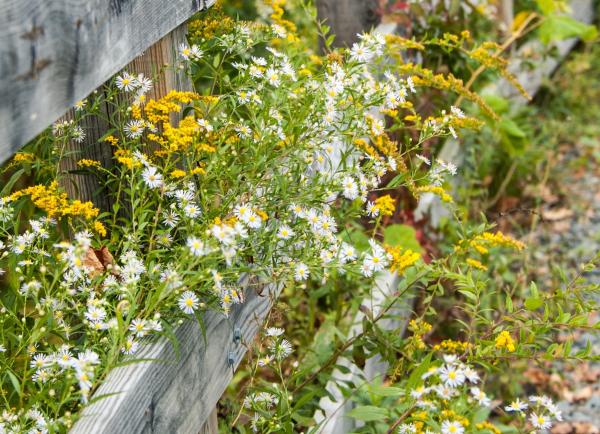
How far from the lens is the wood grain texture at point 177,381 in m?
1.68

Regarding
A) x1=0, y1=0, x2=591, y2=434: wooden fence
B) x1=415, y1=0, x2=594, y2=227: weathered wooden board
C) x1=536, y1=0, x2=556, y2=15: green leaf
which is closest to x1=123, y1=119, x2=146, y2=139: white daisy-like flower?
x1=0, y1=0, x2=591, y2=434: wooden fence

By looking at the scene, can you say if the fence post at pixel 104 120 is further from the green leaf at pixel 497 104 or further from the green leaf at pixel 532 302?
the green leaf at pixel 497 104

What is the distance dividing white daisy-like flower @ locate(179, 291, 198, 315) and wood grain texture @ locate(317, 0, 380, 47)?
223cm

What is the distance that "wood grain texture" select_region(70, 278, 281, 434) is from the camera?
1.68 m

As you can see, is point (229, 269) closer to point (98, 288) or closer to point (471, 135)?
point (98, 288)

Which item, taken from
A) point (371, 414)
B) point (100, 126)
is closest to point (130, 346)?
point (100, 126)

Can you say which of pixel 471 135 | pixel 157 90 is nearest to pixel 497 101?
pixel 471 135

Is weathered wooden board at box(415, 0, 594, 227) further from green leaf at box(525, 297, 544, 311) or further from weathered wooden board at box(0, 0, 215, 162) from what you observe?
weathered wooden board at box(0, 0, 215, 162)

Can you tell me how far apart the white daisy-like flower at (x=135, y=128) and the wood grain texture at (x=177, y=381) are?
0.47m

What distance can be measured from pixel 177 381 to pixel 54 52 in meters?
0.83

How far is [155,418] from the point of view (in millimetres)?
1814

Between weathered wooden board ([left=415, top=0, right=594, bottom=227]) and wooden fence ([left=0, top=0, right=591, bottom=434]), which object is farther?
weathered wooden board ([left=415, top=0, right=594, bottom=227])

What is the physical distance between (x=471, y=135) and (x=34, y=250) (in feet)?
12.2

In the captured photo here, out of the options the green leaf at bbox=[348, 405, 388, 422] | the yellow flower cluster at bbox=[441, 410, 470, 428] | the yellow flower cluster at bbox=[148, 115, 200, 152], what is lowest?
the yellow flower cluster at bbox=[441, 410, 470, 428]
